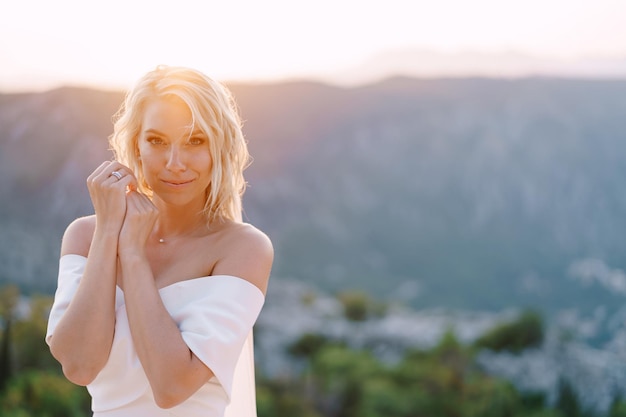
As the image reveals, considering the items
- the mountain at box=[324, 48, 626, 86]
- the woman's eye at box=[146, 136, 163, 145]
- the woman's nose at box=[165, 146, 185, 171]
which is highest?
the mountain at box=[324, 48, 626, 86]

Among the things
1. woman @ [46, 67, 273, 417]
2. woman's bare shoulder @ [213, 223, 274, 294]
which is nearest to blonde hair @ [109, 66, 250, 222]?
woman @ [46, 67, 273, 417]

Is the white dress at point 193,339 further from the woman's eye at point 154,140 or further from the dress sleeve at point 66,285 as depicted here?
the woman's eye at point 154,140

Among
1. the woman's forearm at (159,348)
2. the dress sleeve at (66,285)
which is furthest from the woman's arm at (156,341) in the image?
the dress sleeve at (66,285)

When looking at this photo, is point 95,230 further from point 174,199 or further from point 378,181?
point 378,181

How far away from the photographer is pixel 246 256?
1722 millimetres

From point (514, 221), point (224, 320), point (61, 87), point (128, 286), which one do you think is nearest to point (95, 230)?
point (128, 286)

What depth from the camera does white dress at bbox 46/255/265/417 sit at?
161 cm

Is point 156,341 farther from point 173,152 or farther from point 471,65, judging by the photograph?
point 471,65

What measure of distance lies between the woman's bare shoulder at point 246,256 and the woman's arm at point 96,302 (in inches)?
9.5

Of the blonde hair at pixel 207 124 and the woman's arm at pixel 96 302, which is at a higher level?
the blonde hair at pixel 207 124

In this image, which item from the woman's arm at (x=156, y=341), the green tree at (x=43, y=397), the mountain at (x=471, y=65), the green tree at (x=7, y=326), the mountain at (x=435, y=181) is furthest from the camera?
the mountain at (x=435, y=181)

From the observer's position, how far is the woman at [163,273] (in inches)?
62.7

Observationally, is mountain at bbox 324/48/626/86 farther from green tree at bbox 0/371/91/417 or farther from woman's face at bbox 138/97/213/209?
woman's face at bbox 138/97/213/209

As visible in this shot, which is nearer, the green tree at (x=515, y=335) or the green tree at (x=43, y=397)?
the green tree at (x=43, y=397)
